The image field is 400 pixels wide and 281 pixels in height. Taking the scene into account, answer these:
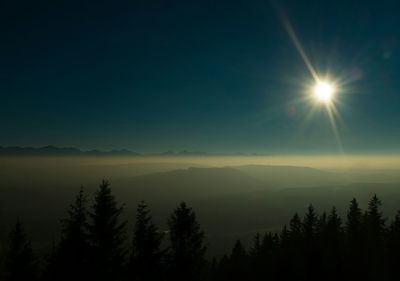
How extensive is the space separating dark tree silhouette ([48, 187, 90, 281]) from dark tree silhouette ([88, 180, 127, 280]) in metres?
0.45

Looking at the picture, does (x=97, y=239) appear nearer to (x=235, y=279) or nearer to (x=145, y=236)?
(x=145, y=236)

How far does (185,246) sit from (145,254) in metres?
2.74

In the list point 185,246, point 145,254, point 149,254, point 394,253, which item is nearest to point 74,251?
point 145,254

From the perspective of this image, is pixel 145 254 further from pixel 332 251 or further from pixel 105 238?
pixel 332 251

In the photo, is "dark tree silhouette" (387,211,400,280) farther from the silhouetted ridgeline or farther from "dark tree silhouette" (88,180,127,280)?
"dark tree silhouette" (88,180,127,280)

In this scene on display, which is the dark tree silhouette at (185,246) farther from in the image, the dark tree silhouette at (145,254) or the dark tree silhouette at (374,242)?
the dark tree silhouette at (374,242)

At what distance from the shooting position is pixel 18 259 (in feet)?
96.9

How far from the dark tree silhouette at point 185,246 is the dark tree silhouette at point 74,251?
18.5 ft

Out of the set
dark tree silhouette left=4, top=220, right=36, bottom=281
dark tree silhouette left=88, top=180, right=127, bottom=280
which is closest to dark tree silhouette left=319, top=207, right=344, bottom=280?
dark tree silhouette left=88, top=180, right=127, bottom=280

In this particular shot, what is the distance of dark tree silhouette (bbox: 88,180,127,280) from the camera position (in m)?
20.7

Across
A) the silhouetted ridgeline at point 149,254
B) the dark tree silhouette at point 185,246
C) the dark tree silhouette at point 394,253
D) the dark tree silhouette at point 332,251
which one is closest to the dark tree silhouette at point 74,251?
the silhouetted ridgeline at point 149,254

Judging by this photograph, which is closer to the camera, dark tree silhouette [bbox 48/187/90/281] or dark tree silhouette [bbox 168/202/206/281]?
dark tree silhouette [bbox 48/187/90/281]

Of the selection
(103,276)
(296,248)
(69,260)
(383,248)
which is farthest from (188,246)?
(383,248)

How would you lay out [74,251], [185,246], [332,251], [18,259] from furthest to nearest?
[332,251]
[18,259]
[185,246]
[74,251]
